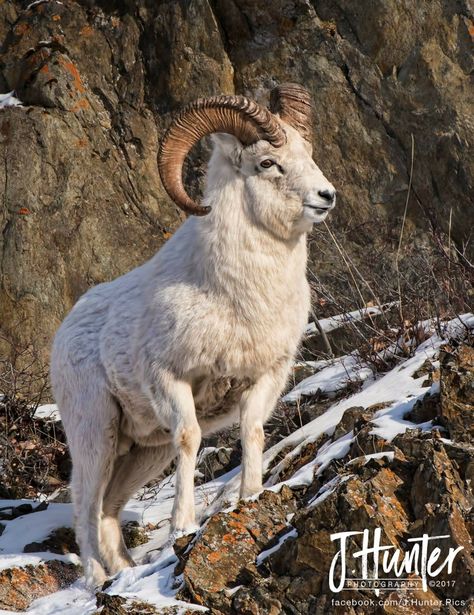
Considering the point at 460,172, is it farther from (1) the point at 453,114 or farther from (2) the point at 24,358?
(2) the point at 24,358

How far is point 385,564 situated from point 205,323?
1.82 metres

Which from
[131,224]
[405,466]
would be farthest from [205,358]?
[131,224]

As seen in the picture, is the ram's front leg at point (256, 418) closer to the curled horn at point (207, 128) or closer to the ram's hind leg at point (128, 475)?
the ram's hind leg at point (128, 475)

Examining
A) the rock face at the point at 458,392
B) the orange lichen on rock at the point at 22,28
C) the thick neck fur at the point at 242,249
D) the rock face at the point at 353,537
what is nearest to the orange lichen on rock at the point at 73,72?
the orange lichen on rock at the point at 22,28

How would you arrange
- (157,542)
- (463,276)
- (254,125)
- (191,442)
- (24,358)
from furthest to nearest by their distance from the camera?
(24,358), (463,276), (157,542), (254,125), (191,442)

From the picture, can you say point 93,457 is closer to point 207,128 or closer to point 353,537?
point 207,128

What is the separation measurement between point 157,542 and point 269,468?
2.88 ft

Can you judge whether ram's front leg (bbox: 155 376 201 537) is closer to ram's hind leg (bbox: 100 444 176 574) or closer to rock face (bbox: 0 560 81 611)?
ram's hind leg (bbox: 100 444 176 574)

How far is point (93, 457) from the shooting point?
6391 millimetres

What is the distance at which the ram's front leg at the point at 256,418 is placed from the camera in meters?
5.76

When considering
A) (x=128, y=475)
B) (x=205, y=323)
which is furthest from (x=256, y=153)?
(x=128, y=475)

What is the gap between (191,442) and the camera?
5.70 metres

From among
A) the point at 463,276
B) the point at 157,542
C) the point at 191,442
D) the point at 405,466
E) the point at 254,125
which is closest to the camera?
the point at 405,466

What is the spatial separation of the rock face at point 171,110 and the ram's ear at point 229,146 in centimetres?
587
